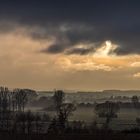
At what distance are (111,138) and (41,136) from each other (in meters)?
7.02

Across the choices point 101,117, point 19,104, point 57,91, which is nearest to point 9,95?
point 19,104

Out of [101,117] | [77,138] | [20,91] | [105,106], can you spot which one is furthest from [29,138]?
[20,91]

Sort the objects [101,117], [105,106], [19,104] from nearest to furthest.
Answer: [101,117] → [105,106] → [19,104]

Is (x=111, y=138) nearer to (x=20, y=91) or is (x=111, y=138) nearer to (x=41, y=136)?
(x=41, y=136)

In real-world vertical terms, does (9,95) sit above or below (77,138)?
above

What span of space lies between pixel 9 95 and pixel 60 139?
13702 cm

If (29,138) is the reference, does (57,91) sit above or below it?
above

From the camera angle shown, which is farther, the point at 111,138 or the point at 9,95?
the point at 9,95

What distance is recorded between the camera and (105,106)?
16700 centimetres

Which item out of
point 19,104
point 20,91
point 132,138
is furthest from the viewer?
point 20,91

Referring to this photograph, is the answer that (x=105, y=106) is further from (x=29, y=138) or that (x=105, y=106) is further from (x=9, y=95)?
(x=29, y=138)

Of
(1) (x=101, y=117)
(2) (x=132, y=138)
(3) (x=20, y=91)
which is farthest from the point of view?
(3) (x=20, y=91)

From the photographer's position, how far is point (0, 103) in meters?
148

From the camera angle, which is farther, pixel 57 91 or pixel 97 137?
pixel 57 91
